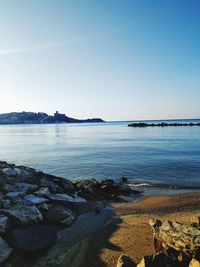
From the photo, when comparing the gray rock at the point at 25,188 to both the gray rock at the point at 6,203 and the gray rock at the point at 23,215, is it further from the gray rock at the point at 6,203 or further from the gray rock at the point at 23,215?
the gray rock at the point at 23,215

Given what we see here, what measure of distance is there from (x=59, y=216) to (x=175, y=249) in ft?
21.7

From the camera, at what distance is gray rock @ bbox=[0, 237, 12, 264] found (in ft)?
32.0

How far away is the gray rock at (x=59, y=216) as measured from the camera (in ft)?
44.5

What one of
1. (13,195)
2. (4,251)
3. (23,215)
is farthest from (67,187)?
(4,251)

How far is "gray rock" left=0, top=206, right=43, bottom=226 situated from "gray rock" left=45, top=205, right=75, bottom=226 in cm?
63

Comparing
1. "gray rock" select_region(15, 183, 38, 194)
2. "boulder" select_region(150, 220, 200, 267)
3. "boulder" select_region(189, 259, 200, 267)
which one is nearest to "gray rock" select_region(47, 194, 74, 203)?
"gray rock" select_region(15, 183, 38, 194)

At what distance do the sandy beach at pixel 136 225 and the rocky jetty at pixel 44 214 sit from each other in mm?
900

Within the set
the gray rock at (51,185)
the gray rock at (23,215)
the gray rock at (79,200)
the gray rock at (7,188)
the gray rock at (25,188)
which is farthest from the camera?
the gray rock at (51,185)

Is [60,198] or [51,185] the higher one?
[51,185]

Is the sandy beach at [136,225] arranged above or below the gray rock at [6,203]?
below

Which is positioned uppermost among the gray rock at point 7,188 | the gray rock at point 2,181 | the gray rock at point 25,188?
the gray rock at point 2,181

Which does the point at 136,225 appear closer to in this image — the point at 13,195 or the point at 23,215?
the point at 23,215

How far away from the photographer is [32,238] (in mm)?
11375

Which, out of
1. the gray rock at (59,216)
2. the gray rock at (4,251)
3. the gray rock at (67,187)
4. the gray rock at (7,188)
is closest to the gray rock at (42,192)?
the gray rock at (7,188)
